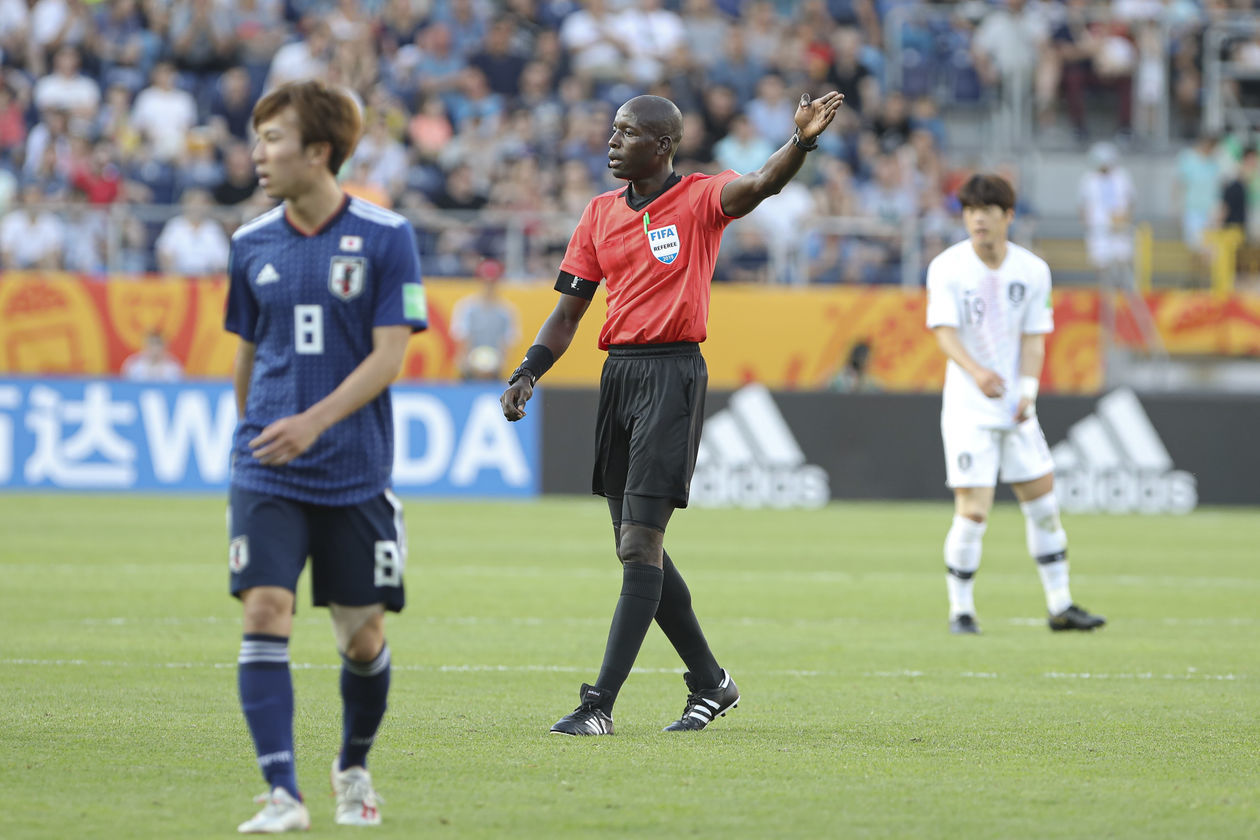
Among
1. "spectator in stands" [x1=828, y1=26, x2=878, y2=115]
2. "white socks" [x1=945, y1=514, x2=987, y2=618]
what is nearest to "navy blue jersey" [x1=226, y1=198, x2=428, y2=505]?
"white socks" [x1=945, y1=514, x2=987, y2=618]

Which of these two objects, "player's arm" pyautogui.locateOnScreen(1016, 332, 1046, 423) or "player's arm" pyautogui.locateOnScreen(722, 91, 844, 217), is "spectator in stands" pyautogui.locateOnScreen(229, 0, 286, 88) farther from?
"player's arm" pyautogui.locateOnScreen(722, 91, 844, 217)

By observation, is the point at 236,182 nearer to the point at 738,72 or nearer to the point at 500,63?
the point at 500,63

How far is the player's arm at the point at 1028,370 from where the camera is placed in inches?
416

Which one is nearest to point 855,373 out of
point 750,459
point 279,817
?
point 750,459

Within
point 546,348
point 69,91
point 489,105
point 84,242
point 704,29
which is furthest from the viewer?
point 704,29

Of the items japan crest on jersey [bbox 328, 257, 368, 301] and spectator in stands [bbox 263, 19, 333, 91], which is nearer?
japan crest on jersey [bbox 328, 257, 368, 301]

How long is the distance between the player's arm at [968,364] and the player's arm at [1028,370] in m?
0.13

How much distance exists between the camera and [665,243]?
707 centimetres

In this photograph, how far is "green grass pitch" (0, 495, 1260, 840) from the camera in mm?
5430

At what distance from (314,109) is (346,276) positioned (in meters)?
0.47

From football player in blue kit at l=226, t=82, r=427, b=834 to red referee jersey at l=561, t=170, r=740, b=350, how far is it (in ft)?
6.35

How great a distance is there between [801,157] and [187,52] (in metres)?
19.8

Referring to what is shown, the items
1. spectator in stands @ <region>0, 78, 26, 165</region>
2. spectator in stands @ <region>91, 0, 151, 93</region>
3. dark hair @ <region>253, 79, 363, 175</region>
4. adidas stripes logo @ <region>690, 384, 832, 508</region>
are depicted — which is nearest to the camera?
dark hair @ <region>253, 79, 363, 175</region>

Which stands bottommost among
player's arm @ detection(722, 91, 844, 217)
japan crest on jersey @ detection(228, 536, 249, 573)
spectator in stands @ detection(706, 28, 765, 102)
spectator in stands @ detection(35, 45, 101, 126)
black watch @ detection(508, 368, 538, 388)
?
japan crest on jersey @ detection(228, 536, 249, 573)
